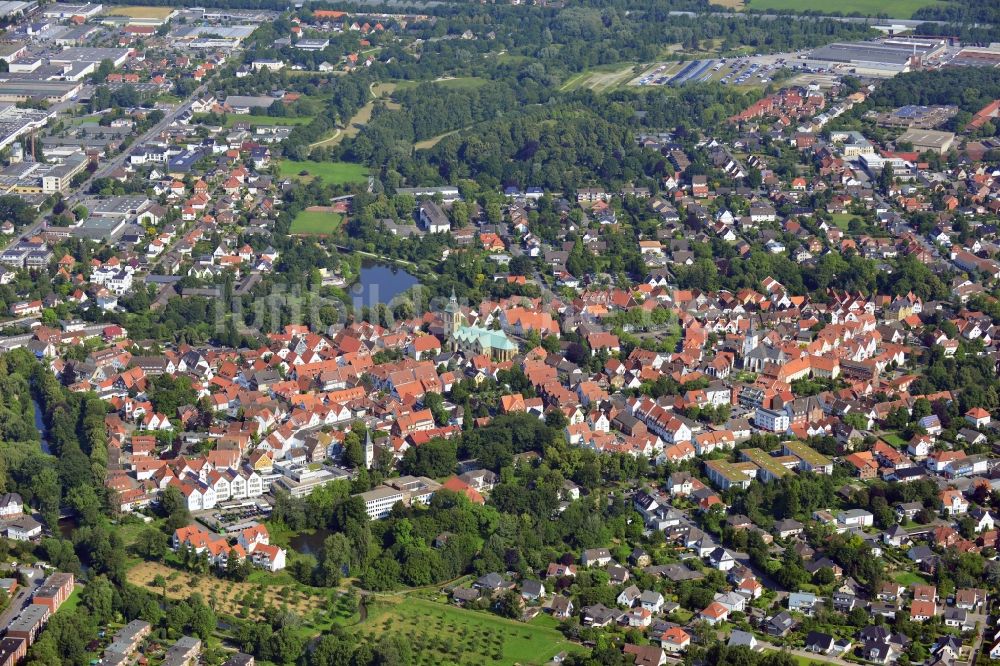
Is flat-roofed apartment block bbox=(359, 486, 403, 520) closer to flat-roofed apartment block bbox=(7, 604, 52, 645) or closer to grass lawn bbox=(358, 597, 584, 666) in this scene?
grass lawn bbox=(358, 597, 584, 666)

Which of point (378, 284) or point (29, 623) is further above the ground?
point (29, 623)

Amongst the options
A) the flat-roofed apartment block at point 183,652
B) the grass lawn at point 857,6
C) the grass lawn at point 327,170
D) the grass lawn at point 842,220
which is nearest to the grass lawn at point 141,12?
the grass lawn at point 327,170

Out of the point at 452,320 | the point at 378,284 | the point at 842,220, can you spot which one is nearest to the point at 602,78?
the point at 842,220

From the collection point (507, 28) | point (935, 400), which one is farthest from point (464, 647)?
point (507, 28)

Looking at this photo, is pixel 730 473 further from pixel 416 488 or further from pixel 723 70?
pixel 723 70

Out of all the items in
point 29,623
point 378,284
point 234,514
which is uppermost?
point 29,623
